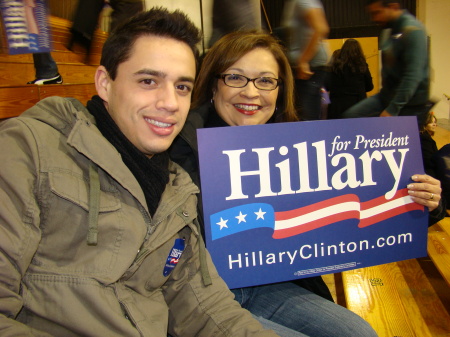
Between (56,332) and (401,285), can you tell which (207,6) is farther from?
(56,332)

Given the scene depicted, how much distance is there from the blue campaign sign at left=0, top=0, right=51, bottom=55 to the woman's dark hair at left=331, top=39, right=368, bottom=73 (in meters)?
3.20

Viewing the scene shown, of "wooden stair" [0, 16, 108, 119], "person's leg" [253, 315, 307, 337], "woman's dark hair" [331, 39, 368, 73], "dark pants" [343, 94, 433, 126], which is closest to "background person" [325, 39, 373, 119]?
"woman's dark hair" [331, 39, 368, 73]

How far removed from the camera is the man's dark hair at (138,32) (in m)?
1.00

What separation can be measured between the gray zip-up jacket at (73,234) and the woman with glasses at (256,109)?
260 millimetres

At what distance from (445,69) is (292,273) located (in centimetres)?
920

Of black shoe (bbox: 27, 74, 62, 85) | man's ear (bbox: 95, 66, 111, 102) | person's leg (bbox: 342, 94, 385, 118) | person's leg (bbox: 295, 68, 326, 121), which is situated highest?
man's ear (bbox: 95, 66, 111, 102)

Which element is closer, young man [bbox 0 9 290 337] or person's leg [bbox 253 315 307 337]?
young man [bbox 0 9 290 337]

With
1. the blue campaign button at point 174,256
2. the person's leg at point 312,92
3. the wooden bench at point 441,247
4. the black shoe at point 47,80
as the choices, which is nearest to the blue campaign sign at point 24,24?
the black shoe at point 47,80

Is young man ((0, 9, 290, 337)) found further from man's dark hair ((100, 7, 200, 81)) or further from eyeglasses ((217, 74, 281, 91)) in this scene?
eyeglasses ((217, 74, 281, 91))

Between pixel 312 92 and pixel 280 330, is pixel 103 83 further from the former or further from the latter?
pixel 312 92

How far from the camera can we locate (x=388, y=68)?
2.30 metres

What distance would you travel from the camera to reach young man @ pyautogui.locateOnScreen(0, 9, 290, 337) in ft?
2.61

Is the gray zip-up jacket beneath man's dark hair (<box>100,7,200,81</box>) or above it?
beneath

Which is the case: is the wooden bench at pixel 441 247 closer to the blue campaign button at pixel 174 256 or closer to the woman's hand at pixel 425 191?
the woman's hand at pixel 425 191
